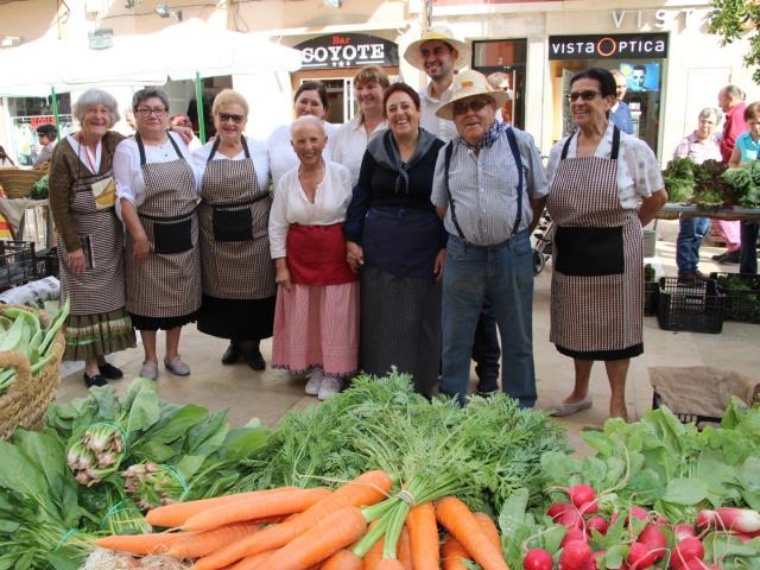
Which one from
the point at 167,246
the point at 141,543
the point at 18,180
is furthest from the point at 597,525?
the point at 18,180

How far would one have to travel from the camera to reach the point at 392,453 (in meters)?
1.98

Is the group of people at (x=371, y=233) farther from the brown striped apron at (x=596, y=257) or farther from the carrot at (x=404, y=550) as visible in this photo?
the carrot at (x=404, y=550)

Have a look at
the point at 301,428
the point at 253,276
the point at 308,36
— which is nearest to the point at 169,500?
the point at 301,428

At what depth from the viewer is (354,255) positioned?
421cm

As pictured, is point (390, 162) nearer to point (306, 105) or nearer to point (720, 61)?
point (306, 105)

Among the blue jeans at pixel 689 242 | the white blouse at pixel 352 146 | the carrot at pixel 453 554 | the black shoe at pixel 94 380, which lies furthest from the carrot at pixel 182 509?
the blue jeans at pixel 689 242

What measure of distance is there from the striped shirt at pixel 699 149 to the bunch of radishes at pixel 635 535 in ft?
21.3

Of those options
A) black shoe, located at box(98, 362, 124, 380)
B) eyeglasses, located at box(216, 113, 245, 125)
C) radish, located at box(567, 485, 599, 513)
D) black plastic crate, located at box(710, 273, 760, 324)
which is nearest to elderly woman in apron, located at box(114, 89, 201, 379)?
black shoe, located at box(98, 362, 124, 380)

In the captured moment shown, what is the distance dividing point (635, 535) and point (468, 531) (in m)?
0.40

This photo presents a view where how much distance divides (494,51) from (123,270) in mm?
10924

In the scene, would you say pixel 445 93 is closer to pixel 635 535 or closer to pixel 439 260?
pixel 439 260

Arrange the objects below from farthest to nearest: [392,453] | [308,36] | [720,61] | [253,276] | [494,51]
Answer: [308,36], [494,51], [720,61], [253,276], [392,453]

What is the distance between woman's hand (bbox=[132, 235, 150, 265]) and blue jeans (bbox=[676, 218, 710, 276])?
5128 millimetres

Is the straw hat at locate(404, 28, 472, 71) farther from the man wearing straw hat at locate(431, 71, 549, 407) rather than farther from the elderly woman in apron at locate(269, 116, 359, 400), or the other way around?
the elderly woman in apron at locate(269, 116, 359, 400)
